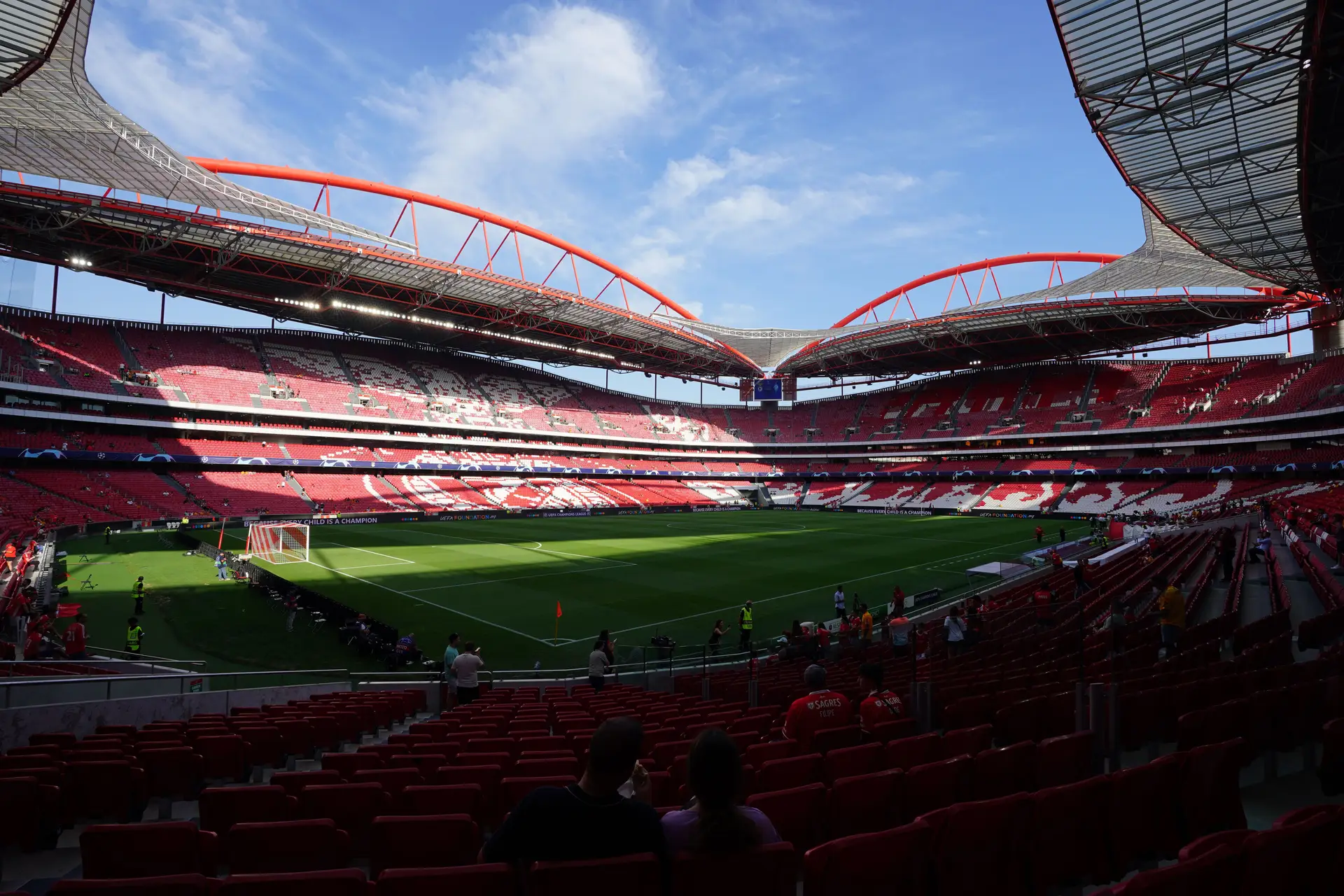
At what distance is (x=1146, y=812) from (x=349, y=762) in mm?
5856

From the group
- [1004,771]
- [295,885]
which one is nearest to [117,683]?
[295,885]

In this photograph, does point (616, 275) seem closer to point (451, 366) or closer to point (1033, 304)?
point (451, 366)

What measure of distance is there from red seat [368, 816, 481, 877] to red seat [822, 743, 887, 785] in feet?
7.87

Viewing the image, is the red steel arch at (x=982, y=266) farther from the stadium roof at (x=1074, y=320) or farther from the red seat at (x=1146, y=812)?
the red seat at (x=1146, y=812)

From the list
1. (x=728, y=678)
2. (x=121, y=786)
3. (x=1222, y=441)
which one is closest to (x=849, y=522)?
(x=1222, y=441)

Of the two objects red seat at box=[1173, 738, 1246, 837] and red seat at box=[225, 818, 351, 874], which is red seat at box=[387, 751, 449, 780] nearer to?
red seat at box=[225, 818, 351, 874]

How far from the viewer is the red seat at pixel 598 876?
7.16 ft

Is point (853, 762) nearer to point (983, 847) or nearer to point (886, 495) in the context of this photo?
point (983, 847)

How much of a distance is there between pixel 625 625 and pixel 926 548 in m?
22.3

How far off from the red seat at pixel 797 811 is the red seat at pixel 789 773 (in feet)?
2.08

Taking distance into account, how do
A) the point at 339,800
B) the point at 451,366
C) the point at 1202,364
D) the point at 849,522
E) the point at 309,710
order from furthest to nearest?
the point at 451,366 → the point at 1202,364 → the point at 849,522 → the point at 309,710 → the point at 339,800

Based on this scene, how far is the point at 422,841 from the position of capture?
339 centimetres

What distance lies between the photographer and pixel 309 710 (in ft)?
30.1

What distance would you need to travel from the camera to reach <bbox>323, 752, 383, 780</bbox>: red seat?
5551 mm
